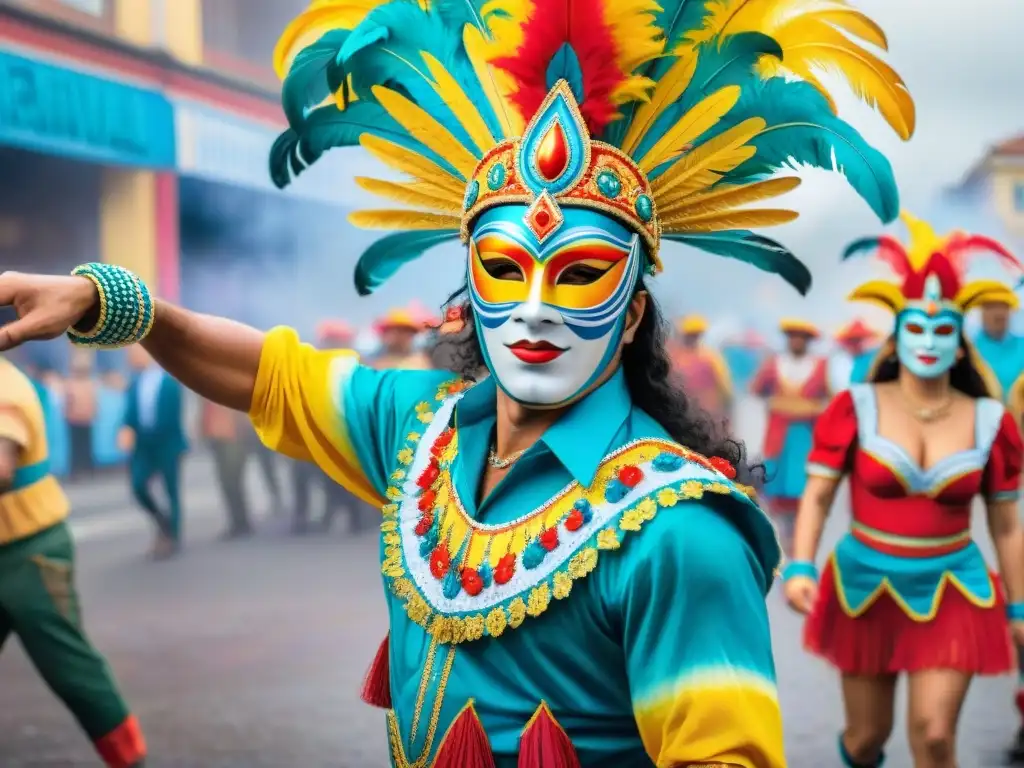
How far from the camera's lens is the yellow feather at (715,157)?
6.48 feet

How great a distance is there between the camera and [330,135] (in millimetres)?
2215

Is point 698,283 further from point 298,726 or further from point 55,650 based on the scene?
point 55,650

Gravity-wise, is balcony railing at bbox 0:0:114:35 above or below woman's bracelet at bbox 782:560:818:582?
above

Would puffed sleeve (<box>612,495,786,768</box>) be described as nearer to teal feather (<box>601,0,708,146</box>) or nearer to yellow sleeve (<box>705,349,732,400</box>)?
teal feather (<box>601,0,708,146</box>)

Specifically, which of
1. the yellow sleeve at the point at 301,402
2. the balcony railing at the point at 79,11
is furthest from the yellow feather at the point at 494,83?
the balcony railing at the point at 79,11

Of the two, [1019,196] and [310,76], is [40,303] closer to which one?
[310,76]

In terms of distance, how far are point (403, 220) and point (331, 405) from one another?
1.17ft

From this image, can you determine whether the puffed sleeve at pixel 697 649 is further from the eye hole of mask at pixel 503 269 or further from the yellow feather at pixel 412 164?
the yellow feather at pixel 412 164

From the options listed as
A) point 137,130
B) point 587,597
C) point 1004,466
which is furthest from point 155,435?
point 587,597

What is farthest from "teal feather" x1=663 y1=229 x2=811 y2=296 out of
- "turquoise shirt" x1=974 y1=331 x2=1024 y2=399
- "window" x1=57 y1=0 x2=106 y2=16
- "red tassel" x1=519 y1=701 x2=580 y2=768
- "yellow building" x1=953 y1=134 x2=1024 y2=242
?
"yellow building" x1=953 y1=134 x2=1024 y2=242

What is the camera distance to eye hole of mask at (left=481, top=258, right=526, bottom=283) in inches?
74.0

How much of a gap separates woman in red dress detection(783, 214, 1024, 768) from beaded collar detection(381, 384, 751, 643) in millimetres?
2183

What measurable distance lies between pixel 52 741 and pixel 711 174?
411cm

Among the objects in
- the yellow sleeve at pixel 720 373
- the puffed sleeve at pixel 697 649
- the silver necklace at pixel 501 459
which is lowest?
the yellow sleeve at pixel 720 373
